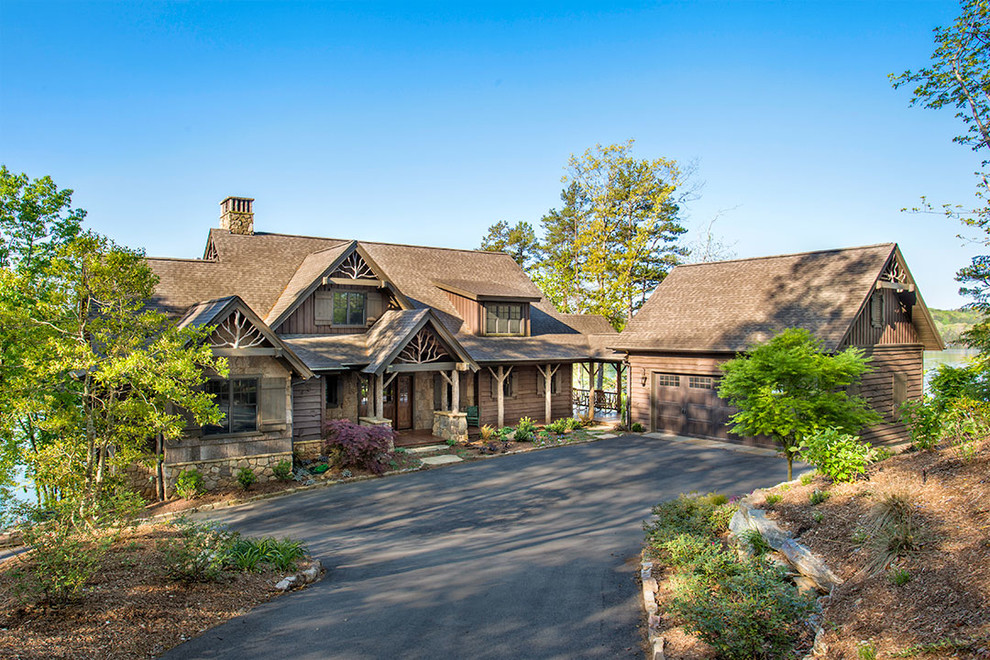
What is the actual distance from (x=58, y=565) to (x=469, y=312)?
1969cm

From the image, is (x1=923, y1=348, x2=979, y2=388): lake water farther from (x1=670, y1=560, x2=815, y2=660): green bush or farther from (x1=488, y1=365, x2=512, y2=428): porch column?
(x1=488, y1=365, x2=512, y2=428): porch column

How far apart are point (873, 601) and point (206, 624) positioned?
7.30 metres

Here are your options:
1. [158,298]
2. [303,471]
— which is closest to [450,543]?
[303,471]

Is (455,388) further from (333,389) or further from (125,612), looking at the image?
(125,612)

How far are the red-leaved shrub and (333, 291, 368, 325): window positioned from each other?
228 inches

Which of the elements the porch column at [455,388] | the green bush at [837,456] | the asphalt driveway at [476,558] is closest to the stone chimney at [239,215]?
the porch column at [455,388]

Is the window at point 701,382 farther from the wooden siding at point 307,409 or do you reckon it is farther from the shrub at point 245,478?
the shrub at point 245,478

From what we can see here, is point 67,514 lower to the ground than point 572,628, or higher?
higher

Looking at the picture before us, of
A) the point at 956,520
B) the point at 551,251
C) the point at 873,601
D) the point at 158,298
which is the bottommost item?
the point at 873,601

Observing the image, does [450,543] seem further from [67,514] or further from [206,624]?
[67,514]

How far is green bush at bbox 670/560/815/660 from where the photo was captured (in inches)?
237

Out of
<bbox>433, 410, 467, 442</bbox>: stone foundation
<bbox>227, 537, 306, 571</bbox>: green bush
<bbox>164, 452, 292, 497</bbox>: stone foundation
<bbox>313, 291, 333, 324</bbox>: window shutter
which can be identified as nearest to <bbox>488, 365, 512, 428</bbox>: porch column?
<bbox>433, 410, 467, 442</bbox>: stone foundation

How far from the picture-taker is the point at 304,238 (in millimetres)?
26906

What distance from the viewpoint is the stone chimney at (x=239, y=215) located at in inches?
1013
